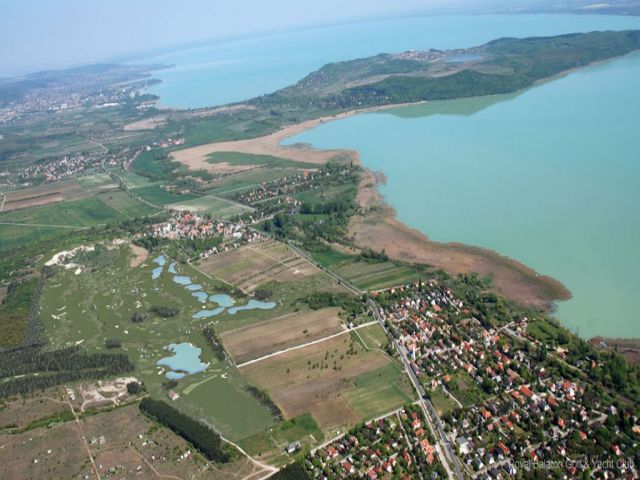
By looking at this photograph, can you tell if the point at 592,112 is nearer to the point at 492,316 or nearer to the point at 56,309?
the point at 492,316

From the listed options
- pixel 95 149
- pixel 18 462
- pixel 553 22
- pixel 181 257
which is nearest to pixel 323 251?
pixel 181 257

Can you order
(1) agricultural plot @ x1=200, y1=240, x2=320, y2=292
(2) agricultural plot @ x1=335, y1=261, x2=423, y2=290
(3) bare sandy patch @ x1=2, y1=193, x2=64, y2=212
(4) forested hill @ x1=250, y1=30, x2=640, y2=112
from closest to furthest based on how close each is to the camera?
(2) agricultural plot @ x1=335, y1=261, x2=423, y2=290, (1) agricultural plot @ x1=200, y1=240, x2=320, y2=292, (3) bare sandy patch @ x1=2, y1=193, x2=64, y2=212, (4) forested hill @ x1=250, y1=30, x2=640, y2=112

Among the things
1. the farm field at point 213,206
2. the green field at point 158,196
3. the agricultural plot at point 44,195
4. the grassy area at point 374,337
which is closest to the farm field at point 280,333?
the grassy area at point 374,337

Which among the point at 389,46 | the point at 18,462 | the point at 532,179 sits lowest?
the point at 18,462

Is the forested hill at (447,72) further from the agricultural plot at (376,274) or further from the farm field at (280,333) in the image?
the farm field at (280,333)

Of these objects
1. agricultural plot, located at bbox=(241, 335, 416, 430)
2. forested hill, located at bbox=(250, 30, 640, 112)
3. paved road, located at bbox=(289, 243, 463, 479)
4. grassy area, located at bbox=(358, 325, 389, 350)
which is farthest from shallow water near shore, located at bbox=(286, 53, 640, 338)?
agricultural plot, located at bbox=(241, 335, 416, 430)

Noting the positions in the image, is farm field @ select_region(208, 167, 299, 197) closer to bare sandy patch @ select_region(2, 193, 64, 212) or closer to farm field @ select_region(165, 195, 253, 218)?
farm field @ select_region(165, 195, 253, 218)
